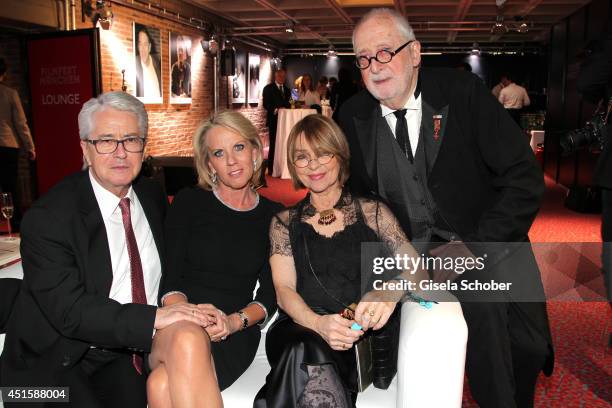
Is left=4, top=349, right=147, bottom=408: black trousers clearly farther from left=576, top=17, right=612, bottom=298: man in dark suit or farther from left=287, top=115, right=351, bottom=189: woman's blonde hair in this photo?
left=576, top=17, right=612, bottom=298: man in dark suit

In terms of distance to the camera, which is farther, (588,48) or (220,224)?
(588,48)

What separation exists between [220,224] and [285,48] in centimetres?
1657

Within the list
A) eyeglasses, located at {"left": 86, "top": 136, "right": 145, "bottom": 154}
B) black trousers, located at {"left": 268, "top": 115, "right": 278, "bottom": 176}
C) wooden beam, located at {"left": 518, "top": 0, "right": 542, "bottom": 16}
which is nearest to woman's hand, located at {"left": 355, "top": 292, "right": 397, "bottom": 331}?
eyeglasses, located at {"left": 86, "top": 136, "right": 145, "bottom": 154}

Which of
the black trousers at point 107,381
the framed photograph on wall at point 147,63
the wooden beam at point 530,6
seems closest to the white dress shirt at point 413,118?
the black trousers at point 107,381

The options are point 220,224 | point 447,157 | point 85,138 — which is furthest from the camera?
point 220,224

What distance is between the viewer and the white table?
9672 mm

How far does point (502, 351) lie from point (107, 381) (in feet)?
4.71

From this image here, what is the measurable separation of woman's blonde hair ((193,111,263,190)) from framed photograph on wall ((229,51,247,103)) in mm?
11209

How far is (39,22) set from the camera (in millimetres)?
6512

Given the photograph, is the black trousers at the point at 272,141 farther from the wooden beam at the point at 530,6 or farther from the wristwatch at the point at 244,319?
the wristwatch at the point at 244,319

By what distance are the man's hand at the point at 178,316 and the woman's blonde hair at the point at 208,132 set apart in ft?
2.32

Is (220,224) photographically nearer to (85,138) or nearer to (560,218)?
(85,138)

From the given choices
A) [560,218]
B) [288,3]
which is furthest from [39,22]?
[560,218]

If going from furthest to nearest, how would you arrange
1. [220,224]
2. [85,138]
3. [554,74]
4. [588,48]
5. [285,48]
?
[285,48], [554,74], [588,48], [220,224], [85,138]
